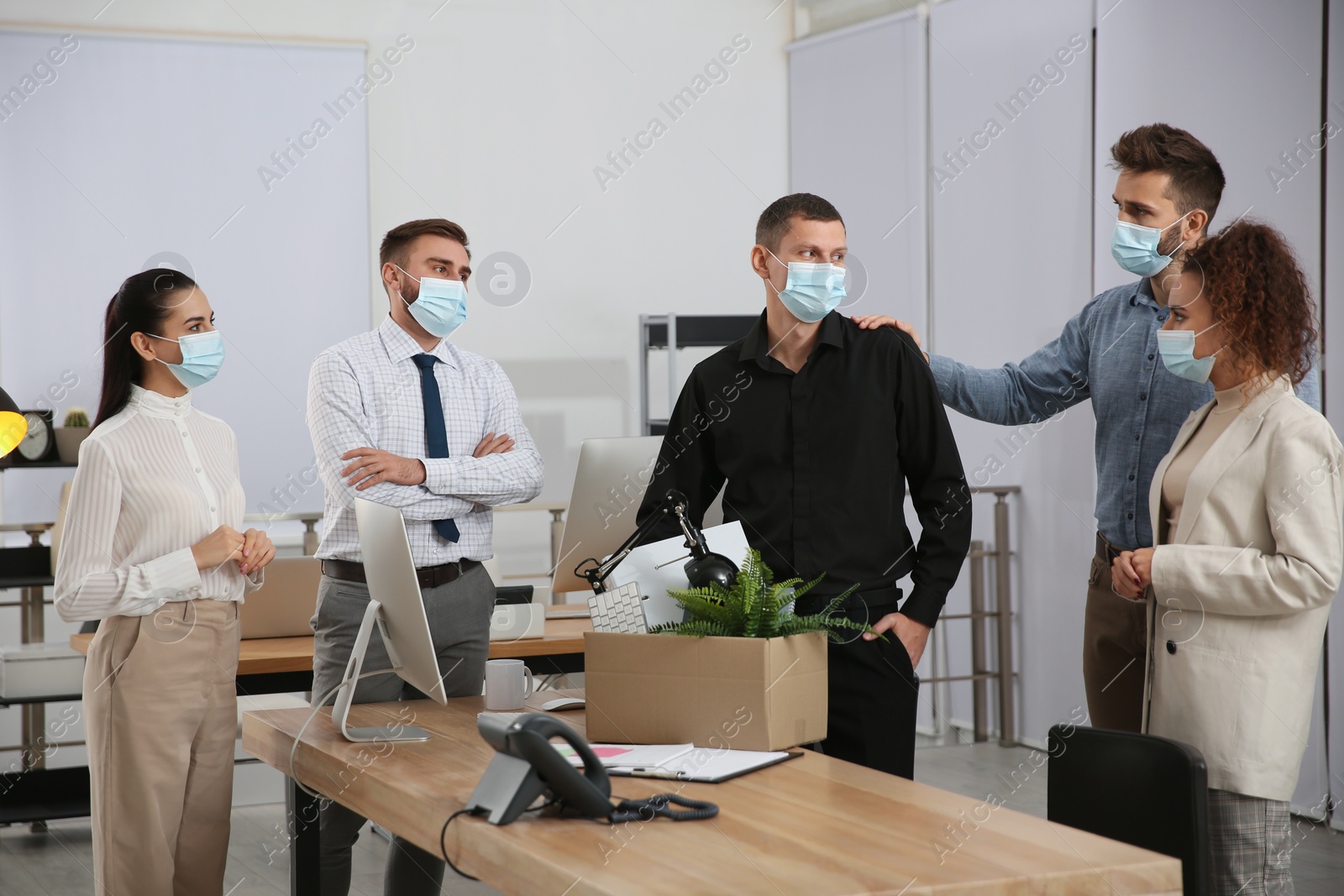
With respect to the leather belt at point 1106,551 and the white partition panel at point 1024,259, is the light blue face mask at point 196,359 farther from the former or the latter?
the white partition panel at point 1024,259

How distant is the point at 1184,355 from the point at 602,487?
133cm

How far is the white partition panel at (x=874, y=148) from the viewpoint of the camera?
5.89m

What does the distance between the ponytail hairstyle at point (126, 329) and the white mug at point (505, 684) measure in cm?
92

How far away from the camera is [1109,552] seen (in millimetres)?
2502

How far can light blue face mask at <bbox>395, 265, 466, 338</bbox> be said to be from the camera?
2.84 metres

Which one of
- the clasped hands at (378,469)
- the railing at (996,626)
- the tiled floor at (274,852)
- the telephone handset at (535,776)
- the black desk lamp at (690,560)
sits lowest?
the tiled floor at (274,852)

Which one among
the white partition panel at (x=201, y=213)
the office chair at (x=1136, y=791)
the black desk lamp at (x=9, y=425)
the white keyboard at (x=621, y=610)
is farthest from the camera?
the white partition panel at (x=201, y=213)

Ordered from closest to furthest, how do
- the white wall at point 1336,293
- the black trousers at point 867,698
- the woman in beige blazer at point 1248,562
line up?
the woman in beige blazer at point 1248,562
the black trousers at point 867,698
the white wall at point 1336,293

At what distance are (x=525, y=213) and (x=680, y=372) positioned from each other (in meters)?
1.18

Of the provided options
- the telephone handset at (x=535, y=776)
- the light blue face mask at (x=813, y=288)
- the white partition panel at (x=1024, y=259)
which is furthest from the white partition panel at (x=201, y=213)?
the telephone handset at (x=535, y=776)

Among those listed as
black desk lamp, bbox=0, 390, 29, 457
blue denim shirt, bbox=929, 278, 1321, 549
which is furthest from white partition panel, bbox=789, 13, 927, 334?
black desk lamp, bbox=0, 390, 29, 457

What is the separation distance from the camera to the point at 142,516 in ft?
7.61

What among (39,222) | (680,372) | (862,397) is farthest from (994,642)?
(39,222)

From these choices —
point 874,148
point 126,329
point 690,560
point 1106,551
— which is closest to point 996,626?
point 874,148
